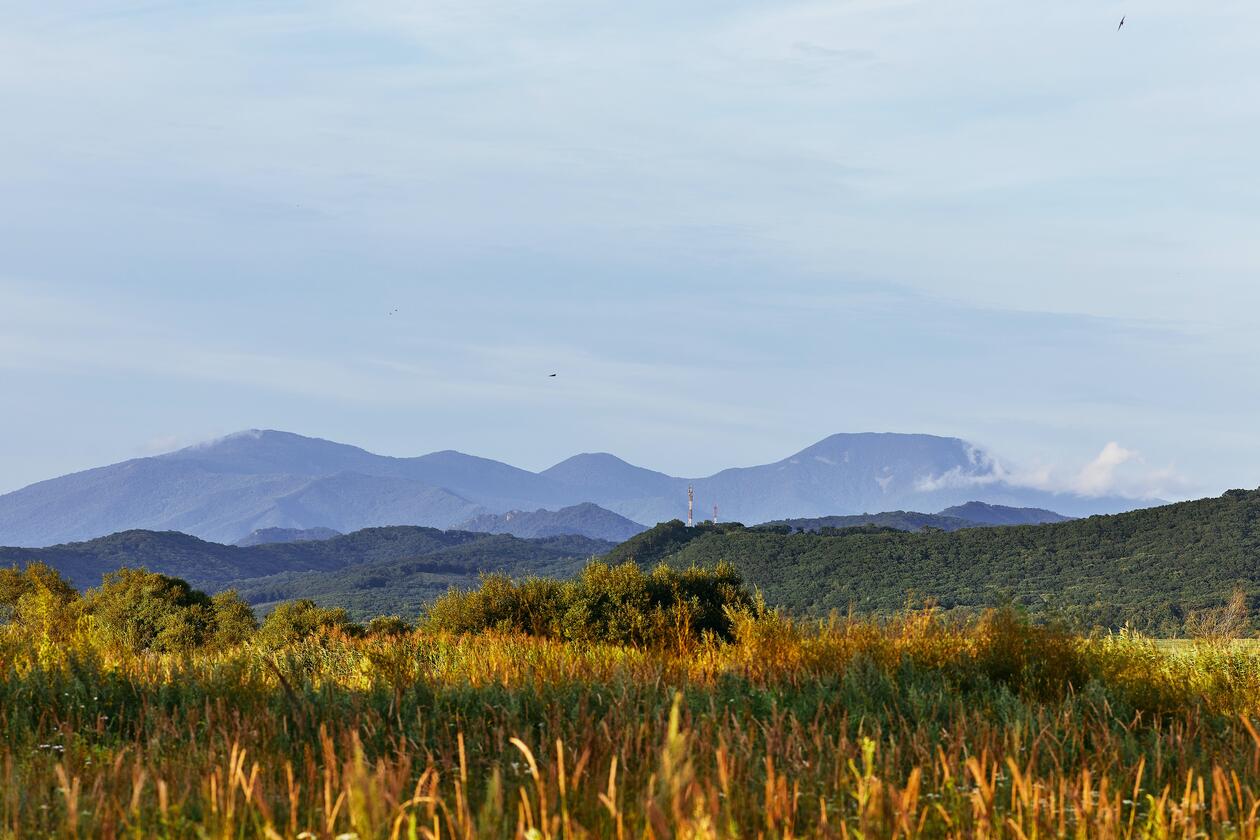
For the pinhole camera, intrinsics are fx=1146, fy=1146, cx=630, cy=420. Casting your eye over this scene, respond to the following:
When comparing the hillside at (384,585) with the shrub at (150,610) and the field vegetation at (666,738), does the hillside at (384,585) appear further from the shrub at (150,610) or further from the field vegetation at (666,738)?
the field vegetation at (666,738)

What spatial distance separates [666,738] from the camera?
16.8 ft

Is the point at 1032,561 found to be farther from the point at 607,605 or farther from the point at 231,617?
the point at 607,605

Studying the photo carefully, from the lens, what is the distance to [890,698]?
905 centimetres

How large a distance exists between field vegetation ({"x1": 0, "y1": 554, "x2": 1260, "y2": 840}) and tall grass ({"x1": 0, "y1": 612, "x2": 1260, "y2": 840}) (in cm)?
3

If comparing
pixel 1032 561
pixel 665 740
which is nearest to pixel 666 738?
pixel 665 740

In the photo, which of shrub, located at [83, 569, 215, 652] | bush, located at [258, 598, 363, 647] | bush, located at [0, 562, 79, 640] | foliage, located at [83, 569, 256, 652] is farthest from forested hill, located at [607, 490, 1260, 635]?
bush, located at [0, 562, 79, 640]

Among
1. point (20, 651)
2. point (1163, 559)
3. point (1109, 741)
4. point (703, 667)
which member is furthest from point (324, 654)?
point (1163, 559)

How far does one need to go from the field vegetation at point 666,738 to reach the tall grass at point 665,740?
0.03 meters

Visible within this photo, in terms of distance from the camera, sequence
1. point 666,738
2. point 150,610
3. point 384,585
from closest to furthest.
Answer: point 666,738 < point 150,610 < point 384,585

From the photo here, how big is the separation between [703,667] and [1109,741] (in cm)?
506

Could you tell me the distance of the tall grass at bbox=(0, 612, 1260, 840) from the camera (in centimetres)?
439

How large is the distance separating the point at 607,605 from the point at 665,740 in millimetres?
13889

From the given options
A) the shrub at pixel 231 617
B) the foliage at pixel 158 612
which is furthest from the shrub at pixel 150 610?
the shrub at pixel 231 617

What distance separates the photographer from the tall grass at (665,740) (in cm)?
439
